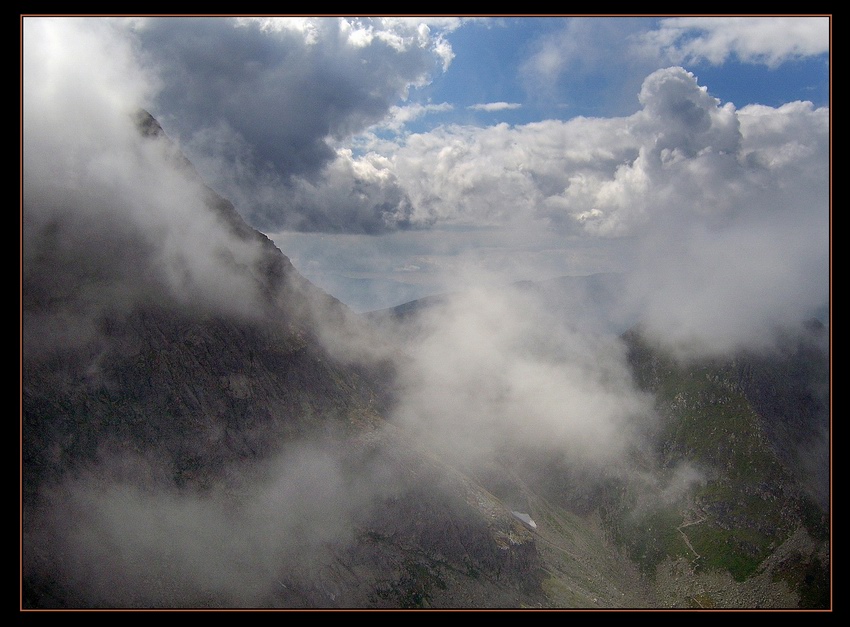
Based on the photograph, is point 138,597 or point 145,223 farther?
point 145,223

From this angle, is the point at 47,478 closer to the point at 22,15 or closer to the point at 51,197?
the point at 51,197


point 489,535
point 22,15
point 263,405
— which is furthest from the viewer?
point 489,535

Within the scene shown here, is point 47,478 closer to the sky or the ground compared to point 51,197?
closer to the ground

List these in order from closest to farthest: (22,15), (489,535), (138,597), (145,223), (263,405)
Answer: (22,15), (138,597), (145,223), (263,405), (489,535)

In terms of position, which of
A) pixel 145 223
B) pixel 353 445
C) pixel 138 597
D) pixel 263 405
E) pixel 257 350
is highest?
pixel 145 223

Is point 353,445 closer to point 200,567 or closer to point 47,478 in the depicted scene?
point 200,567

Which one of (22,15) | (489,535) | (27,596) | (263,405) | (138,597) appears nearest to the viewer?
(22,15)

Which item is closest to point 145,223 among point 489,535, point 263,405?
point 263,405

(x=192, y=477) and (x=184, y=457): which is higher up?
(x=184, y=457)

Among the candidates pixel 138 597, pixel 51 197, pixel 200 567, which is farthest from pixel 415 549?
pixel 51 197
